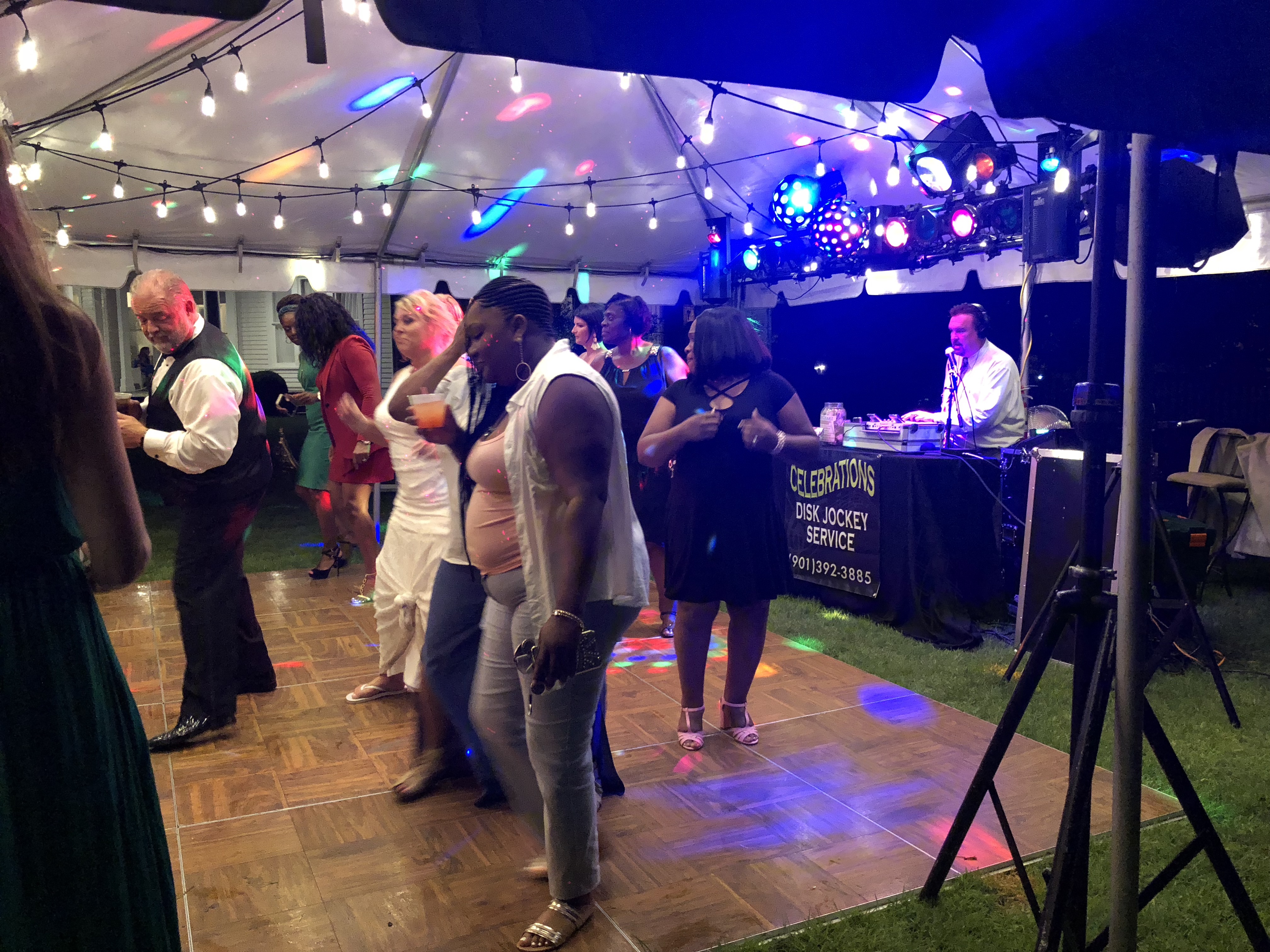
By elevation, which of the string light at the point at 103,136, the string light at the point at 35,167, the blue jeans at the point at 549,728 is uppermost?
the string light at the point at 103,136

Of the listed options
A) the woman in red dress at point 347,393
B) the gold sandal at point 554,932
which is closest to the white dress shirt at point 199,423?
the woman in red dress at point 347,393

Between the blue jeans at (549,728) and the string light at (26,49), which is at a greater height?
the string light at (26,49)

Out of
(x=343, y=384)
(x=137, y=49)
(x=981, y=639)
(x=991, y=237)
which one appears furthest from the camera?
(x=991, y=237)

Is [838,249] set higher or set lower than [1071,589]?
higher

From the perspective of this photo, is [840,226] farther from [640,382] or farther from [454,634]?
[454,634]

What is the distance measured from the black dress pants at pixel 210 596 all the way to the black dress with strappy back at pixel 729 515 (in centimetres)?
167

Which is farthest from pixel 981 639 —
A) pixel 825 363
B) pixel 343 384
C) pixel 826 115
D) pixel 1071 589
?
pixel 825 363

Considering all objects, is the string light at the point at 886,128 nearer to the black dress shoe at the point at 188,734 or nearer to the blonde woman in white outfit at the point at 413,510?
the blonde woman in white outfit at the point at 413,510

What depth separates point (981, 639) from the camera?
4984mm

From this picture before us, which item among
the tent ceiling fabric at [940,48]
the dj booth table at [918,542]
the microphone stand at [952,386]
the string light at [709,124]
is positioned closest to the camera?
the tent ceiling fabric at [940,48]

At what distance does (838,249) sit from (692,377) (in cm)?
578

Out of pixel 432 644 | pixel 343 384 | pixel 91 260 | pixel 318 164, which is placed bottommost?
pixel 432 644

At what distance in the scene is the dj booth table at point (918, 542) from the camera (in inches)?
198

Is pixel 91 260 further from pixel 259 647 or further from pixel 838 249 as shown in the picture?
pixel 838 249
